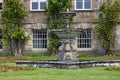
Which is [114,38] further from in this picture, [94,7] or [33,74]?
[33,74]

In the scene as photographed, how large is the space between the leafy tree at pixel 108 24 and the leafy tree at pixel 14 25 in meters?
5.33

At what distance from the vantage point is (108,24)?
30.5 metres

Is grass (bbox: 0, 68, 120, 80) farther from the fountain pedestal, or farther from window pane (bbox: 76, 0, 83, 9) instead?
window pane (bbox: 76, 0, 83, 9)

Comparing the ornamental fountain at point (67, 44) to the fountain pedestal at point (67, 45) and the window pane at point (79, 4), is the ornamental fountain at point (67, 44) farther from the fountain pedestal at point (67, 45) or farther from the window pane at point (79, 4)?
the window pane at point (79, 4)

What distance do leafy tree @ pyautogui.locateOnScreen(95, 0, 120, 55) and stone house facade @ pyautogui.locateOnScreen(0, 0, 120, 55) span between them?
1.36ft

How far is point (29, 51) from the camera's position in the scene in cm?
3142

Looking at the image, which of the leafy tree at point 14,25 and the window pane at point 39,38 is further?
the window pane at point 39,38

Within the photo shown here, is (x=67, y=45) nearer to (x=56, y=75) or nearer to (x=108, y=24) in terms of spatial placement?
(x=56, y=75)

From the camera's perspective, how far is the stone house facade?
3102 cm

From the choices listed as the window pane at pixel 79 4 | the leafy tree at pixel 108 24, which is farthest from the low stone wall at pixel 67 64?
the window pane at pixel 79 4

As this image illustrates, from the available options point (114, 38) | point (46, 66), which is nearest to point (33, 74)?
point (46, 66)

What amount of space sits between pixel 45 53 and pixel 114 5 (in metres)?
5.91

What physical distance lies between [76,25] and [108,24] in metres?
2.32

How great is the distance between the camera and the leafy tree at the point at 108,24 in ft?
99.6
